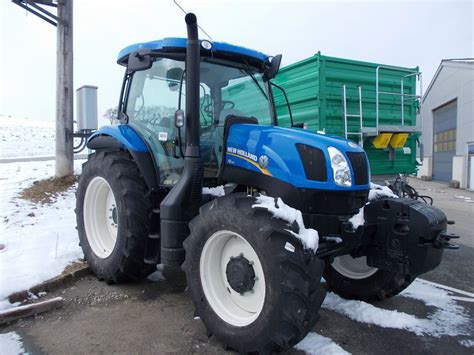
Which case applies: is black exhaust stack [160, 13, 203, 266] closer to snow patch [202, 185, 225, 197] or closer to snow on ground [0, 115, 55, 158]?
snow patch [202, 185, 225, 197]

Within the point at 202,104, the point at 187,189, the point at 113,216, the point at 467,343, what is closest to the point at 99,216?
the point at 113,216

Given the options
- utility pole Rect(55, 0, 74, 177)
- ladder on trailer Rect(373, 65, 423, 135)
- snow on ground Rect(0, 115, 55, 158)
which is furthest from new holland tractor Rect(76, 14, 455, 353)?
snow on ground Rect(0, 115, 55, 158)

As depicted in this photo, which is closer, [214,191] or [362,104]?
[214,191]

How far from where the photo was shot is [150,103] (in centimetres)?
407

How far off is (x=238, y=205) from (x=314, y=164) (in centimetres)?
66

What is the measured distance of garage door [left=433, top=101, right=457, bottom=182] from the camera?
67.3 ft

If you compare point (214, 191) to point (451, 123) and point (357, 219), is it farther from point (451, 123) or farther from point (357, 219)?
point (451, 123)

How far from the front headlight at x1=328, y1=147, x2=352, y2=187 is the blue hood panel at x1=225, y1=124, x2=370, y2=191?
32 mm

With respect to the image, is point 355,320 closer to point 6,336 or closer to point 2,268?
point 6,336

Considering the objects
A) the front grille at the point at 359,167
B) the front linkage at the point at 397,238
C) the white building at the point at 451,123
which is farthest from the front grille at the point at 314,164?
the white building at the point at 451,123

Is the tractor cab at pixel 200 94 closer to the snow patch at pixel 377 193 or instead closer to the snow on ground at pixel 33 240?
the snow patch at pixel 377 193

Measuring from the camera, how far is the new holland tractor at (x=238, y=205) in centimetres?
266

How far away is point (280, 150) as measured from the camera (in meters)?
3.03

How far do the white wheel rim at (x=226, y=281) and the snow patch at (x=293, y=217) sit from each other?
0.31m
